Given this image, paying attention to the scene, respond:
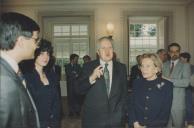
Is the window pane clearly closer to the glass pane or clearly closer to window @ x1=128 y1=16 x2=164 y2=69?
window @ x1=128 y1=16 x2=164 y2=69

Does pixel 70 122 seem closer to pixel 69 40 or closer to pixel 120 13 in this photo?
pixel 120 13

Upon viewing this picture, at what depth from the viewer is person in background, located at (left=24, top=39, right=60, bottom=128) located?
3299 millimetres

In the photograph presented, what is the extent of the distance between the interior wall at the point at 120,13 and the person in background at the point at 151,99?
30.8 feet

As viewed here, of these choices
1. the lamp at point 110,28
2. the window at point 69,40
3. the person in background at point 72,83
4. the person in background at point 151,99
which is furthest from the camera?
the window at point 69,40

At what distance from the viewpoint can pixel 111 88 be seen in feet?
11.7

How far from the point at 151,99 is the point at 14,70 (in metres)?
1.83

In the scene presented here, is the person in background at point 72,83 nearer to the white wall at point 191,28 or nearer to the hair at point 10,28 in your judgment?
the white wall at point 191,28

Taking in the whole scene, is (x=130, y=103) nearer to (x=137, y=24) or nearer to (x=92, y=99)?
(x=92, y=99)

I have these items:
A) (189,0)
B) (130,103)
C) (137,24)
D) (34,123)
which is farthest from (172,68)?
(137,24)

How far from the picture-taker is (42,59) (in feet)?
11.1

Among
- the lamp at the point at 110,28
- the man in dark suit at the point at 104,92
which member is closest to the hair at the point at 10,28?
Answer: the man in dark suit at the point at 104,92

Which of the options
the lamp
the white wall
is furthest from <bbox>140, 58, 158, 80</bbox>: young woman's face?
the white wall

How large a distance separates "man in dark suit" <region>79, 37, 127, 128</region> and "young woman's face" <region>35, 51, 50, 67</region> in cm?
34

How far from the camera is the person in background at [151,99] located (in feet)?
11.4
